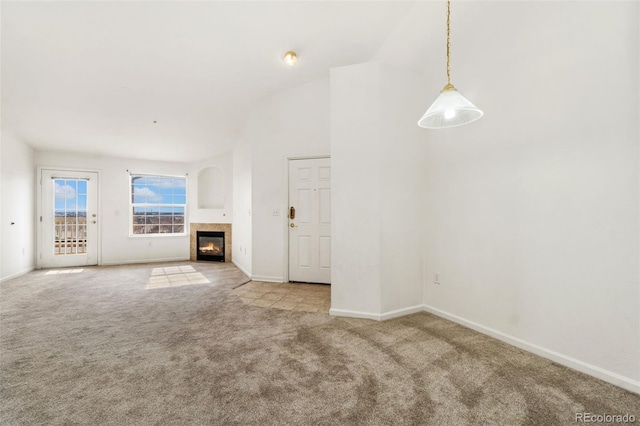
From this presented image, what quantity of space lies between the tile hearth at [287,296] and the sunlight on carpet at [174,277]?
3.39 ft

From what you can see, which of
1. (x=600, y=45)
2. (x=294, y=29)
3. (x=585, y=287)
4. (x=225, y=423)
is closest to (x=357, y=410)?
(x=225, y=423)

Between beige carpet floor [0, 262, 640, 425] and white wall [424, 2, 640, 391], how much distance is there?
1.00 ft

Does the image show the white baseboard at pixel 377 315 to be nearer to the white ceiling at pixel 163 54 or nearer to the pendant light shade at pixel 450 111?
the pendant light shade at pixel 450 111

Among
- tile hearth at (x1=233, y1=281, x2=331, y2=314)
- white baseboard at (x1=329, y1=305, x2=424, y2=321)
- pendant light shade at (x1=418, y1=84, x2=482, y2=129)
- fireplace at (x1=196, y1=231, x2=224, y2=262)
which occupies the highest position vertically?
pendant light shade at (x1=418, y1=84, x2=482, y2=129)

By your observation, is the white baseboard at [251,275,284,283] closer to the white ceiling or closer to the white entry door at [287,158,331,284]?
the white entry door at [287,158,331,284]

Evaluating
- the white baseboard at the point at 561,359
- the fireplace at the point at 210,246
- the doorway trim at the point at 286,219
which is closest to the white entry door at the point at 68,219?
the fireplace at the point at 210,246

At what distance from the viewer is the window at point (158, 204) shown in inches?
266

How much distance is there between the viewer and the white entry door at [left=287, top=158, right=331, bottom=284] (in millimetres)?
4355

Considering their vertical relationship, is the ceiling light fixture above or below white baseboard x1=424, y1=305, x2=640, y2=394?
above

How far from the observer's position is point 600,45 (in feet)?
6.00

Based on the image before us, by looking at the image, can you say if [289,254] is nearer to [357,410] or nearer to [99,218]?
[357,410]

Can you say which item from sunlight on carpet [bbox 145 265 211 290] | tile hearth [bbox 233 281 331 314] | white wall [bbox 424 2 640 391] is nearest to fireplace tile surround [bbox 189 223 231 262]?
sunlight on carpet [bbox 145 265 211 290]

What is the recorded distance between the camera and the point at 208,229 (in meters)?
6.78

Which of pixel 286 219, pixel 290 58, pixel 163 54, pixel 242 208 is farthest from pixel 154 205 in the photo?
pixel 290 58
